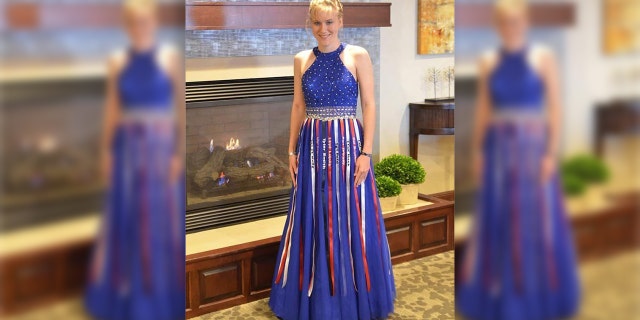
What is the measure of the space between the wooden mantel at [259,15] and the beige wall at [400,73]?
55 cm

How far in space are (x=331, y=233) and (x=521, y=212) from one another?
2873 mm

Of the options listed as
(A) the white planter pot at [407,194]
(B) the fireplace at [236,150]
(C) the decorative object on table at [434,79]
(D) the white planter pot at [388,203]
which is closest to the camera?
(B) the fireplace at [236,150]

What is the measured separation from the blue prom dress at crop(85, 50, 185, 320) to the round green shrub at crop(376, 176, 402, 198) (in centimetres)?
390

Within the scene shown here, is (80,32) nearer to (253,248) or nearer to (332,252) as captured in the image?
(332,252)

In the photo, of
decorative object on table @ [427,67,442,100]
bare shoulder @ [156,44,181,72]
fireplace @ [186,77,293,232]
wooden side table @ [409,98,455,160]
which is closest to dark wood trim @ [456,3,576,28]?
bare shoulder @ [156,44,181,72]

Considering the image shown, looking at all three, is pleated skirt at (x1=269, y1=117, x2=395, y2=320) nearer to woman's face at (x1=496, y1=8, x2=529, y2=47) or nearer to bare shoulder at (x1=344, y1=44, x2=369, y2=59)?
bare shoulder at (x1=344, y1=44, x2=369, y2=59)

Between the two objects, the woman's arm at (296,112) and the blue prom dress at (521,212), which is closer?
the blue prom dress at (521,212)

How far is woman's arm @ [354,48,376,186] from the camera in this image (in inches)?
124

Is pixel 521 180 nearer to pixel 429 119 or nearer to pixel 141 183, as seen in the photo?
pixel 141 183

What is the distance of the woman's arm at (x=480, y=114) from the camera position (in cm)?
36

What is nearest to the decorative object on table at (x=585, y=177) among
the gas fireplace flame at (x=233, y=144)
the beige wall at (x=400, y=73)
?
the gas fireplace flame at (x=233, y=144)

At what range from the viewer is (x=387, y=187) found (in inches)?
167

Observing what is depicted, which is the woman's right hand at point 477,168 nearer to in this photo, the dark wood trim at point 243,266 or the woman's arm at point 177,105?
the woman's arm at point 177,105

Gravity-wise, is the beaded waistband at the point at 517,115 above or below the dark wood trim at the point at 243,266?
above
